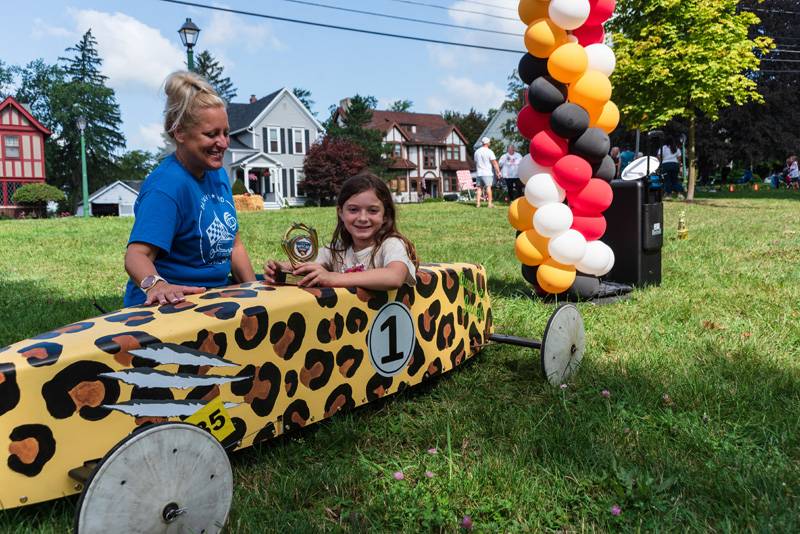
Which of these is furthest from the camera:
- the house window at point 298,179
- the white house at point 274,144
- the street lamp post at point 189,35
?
the house window at point 298,179

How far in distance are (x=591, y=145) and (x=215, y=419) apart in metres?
3.72

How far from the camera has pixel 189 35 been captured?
14562 mm

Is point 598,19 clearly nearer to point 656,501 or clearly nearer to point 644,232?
point 644,232

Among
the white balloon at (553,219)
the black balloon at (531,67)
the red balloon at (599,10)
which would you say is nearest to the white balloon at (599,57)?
the red balloon at (599,10)

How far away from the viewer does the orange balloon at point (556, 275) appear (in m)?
5.04

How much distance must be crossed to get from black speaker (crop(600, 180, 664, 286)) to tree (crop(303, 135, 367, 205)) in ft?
114

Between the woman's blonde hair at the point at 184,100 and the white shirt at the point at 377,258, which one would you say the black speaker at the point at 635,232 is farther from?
the woman's blonde hair at the point at 184,100

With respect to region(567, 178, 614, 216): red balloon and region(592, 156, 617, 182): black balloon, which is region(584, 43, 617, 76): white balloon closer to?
region(592, 156, 617, 182): black balloon

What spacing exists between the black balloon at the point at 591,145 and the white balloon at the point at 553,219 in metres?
0.43

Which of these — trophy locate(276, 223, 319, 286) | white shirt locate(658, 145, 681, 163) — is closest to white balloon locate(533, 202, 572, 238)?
trophy locate(276, 223, 319, 286)

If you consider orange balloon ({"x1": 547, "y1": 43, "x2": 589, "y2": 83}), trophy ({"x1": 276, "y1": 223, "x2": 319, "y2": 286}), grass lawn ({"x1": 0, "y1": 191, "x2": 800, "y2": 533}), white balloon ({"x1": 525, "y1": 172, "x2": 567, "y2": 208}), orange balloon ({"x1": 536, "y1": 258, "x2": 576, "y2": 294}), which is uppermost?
orange balloon ({"x1": 547, "y1": 43, "x2": 589, "y2": 83})

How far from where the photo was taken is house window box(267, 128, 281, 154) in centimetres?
4428

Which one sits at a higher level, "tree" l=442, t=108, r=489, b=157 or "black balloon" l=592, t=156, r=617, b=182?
"tree" l=442, t=108, r=489, b=157

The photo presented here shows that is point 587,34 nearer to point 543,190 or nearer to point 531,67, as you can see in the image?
point 531,67
